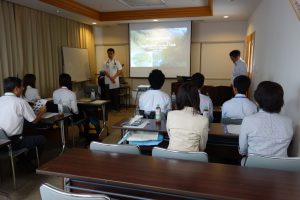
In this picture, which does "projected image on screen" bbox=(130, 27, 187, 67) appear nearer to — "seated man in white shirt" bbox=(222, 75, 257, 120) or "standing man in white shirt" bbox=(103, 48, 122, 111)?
"standing man in white shirt" bbox=(103, 48, 122, 111)

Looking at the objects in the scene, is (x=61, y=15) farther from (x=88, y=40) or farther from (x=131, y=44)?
(x=131, y=44)

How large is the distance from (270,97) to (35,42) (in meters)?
5.06

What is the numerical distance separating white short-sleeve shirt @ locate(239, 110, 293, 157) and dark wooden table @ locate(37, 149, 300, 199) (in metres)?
0.46

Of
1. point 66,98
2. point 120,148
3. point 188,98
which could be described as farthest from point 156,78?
point 66,98

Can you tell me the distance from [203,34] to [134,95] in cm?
282

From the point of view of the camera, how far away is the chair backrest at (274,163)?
1.61m

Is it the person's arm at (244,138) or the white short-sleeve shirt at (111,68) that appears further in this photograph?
the white short-sleeve shirt at (111,68)

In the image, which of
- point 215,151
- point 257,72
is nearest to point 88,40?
point 257,72

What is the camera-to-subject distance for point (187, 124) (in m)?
1.97

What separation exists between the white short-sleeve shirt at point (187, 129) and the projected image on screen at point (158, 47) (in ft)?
17.4

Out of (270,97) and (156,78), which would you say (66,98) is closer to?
(156,78)

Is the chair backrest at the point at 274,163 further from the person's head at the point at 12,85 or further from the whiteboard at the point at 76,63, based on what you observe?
the whiteboard at the point at 76,63

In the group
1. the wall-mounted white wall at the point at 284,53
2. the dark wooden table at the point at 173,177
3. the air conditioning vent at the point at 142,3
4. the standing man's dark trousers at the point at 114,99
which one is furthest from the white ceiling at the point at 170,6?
the dark wooden table at the point at 173,177

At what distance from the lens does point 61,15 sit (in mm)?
5949
